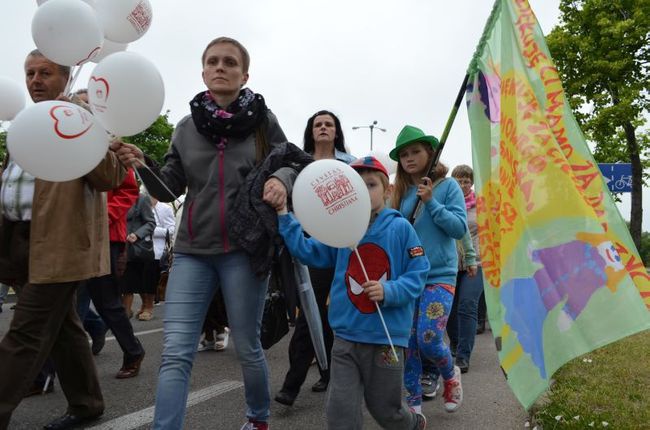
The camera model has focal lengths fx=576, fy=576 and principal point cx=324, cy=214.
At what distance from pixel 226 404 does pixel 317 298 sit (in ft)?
3.06

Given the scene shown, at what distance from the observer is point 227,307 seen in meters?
2.89

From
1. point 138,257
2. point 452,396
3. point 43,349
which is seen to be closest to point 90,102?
point 43,349

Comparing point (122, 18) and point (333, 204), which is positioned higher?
point (122, 18)

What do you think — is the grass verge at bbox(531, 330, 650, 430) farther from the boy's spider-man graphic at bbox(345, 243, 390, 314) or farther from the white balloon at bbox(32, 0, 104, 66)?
the white balloon at bbox(32, 0, 104, 66)

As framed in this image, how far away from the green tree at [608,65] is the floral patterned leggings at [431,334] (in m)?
19.5

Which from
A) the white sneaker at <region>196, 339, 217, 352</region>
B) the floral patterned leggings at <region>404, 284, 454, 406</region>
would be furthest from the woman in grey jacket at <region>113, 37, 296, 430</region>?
the white sneaker at <region>196, 339, 217, 352</region>

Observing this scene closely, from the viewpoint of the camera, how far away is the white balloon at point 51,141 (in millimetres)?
2391

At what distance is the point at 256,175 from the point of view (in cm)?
286

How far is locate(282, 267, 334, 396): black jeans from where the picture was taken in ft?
12.5

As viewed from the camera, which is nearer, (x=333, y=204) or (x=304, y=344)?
(x=333, y=204)

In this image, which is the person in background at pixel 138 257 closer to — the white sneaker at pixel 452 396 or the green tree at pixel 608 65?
the white sneaker at pixel 452 396

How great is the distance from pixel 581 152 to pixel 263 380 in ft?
6.32

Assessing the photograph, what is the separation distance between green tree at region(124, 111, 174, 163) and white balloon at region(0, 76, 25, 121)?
35.5m

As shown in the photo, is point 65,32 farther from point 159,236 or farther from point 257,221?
point 159,236
